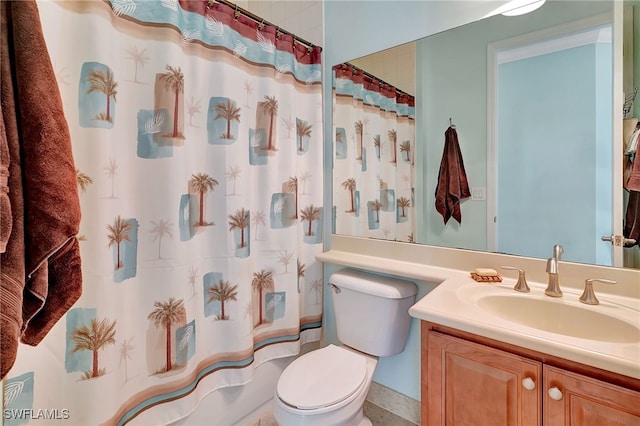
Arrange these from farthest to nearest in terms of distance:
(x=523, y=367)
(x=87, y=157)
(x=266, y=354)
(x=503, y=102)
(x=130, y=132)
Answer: (x=266, y=354)
(x=503, y=102)
(x=130, y=132)
(x=87, y=157)
(x=523, y=367)

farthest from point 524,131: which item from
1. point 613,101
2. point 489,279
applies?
point 489,279

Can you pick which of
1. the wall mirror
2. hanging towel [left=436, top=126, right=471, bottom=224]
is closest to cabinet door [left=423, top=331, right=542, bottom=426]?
the wall mirror

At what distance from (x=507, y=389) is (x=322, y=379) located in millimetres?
715

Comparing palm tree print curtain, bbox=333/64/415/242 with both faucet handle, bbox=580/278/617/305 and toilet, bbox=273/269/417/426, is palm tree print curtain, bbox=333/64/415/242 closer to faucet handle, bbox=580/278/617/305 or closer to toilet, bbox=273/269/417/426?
toilet, bbox=273/269/417/426

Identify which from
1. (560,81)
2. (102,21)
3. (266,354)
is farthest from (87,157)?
(560,81)

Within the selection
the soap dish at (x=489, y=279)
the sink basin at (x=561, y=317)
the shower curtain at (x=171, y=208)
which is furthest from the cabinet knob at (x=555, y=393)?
the shower curtain at (x=171, y=208)

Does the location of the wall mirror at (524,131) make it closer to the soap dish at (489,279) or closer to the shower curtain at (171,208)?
the soap dish at (489,279)

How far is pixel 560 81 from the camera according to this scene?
1163 mm

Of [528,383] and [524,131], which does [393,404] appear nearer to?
[528,383]

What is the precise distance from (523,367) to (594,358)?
174 mm

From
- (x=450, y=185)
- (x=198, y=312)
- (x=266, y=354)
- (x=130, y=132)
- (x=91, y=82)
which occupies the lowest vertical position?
(x=266, y=354)

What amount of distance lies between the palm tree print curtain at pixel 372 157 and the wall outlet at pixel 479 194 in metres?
0.30

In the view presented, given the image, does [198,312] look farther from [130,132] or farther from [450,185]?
[450,185]

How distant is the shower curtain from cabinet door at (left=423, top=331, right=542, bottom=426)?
0.86m
